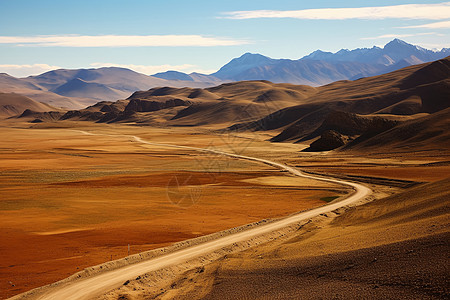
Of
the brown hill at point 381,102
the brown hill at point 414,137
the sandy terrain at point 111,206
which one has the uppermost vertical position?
the brown hill at point 381,102

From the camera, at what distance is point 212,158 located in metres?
81.5

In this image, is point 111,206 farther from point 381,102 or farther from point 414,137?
point 381,102

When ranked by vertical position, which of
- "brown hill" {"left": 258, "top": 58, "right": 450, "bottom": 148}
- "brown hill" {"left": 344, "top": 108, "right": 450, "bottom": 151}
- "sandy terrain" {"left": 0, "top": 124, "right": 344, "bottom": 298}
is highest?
"brown hill" {"left": 258, "top": 58, "right": 450, "bottom": 148}

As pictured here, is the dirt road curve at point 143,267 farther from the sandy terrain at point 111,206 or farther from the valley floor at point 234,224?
the sandy terrain at point 111,206

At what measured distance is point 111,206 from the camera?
129ft

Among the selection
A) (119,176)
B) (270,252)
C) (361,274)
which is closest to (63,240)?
(270,252)

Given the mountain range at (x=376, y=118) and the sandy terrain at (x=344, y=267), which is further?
the mountain range at (x=376, y=118)

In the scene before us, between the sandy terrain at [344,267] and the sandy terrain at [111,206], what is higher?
the sandy terrain at [344,267]

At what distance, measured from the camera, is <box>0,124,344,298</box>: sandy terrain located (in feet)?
81.1

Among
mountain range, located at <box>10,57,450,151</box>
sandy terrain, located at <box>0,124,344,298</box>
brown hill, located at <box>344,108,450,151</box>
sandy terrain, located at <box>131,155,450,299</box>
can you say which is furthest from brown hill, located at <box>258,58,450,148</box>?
sandy terrain, located at <box>131,155,450,299</box>

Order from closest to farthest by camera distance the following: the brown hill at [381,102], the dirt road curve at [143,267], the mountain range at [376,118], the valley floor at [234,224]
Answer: the valley floor at [234,224], the dirt road curve at [143,267], the mountain range at [376,118], the brown hill at [381,102]

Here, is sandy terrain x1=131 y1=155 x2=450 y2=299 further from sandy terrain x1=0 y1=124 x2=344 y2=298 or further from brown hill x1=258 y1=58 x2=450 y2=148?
brown hill x1=258 y1=58 x2=450 y2=148

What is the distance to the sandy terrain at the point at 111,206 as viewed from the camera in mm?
24734

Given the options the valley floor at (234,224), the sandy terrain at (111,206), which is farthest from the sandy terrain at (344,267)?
the sandy terrain at (111,206)
